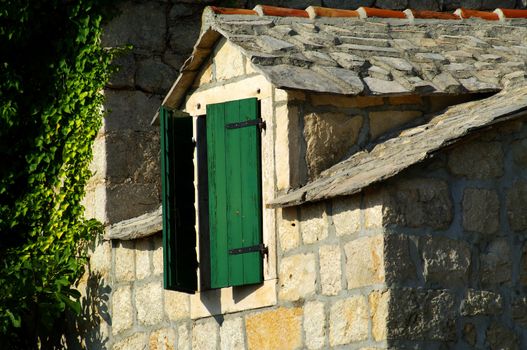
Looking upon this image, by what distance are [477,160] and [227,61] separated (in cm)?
191

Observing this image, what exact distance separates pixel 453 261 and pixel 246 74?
193 centimetres

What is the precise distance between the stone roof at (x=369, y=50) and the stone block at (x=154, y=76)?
123 cm

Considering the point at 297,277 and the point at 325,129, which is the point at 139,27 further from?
the point at 297,277

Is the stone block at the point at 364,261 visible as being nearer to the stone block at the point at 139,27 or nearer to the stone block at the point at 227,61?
the stone block at the point at 227,61

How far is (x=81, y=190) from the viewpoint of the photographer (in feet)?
37.4

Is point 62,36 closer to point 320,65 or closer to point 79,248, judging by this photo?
point 79,248

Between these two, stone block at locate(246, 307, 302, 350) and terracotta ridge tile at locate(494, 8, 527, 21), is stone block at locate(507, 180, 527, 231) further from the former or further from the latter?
terracotta ridge tile at locate(494, 8, 527, 21)

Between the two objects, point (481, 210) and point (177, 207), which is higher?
point (177, 207)

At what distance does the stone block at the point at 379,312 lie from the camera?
27.6 feet

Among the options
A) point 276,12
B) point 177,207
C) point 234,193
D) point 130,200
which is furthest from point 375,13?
point 130,200

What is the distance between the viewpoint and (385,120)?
954cm

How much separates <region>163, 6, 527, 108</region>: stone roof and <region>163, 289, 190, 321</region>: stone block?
123 centimetres

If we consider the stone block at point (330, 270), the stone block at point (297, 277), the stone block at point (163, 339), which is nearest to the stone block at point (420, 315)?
the stone block at point (330, 270)

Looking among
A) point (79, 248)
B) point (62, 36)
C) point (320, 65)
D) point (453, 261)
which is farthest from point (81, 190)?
point (453, 261)
